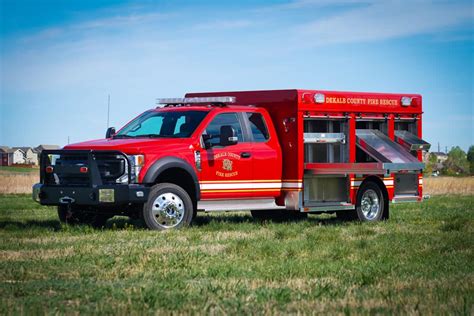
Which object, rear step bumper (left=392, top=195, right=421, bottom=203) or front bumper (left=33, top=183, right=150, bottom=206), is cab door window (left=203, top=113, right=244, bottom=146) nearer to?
front bumper (left=33, top=183, right=150, bottom=206)

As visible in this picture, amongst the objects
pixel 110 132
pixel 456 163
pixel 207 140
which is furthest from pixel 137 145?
pixel 456 163

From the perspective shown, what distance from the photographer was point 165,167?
47.1 feet

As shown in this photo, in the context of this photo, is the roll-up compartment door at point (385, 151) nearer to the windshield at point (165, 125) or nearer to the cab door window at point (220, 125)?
the cab door window at point (220, 125)

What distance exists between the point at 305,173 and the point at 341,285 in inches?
309

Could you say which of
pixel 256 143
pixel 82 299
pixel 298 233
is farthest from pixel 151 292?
pixel 256 143

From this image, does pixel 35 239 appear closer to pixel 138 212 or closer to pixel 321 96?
pixel 138 212

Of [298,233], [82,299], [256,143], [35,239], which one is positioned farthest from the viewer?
[256,143]

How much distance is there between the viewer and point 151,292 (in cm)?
791

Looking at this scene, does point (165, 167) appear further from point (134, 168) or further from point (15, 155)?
point (15, 155)

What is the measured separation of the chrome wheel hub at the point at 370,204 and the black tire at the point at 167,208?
169 inches

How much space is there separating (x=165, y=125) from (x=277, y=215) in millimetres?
3640

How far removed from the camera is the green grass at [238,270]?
24.5 feet

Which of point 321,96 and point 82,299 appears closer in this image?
point 82,299

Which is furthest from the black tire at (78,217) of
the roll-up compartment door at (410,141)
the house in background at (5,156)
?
the house in background at (5,156)
